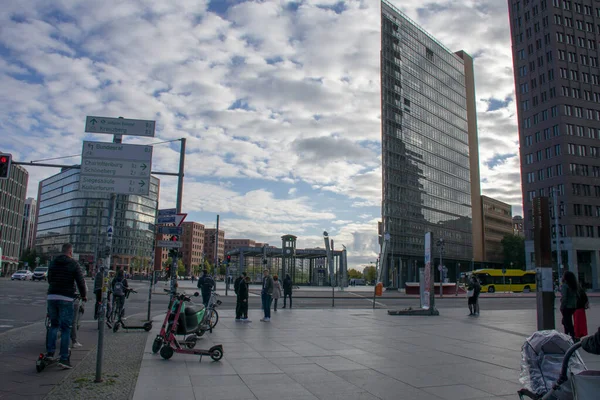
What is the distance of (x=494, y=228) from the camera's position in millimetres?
124750

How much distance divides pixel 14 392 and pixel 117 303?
6969 mm

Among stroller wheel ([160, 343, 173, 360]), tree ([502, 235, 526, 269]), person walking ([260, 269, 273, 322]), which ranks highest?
tree ([502, 235, 526, 269])

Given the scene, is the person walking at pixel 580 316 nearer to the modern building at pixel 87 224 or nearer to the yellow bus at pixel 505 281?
the yellow bus at pixel 505 281

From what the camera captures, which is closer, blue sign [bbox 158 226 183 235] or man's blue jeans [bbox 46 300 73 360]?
man's blue jeans [bbox 46 300 73 360]

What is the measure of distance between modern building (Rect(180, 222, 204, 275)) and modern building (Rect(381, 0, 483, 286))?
91437mm

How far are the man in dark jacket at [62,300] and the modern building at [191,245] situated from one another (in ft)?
502

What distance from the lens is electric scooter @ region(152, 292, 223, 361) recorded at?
27.3 ft

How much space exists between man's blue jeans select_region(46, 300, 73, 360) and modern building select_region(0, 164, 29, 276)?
9729 cm

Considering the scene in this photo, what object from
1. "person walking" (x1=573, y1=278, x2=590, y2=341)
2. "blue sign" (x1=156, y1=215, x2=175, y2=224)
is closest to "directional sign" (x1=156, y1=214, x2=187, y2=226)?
"blue sign" (x1=156, y1=215, x2=175, y2=224)

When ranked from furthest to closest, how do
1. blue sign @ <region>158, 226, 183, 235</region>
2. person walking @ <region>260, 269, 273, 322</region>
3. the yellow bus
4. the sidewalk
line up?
1. the yellow bus
2. person walking @ <region>260, 269, 273, 322</region>
3. blue sign @ <region>158, 226, 183, 235</region>
4. the sidewalk

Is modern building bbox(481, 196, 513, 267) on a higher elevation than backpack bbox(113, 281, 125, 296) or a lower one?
higher

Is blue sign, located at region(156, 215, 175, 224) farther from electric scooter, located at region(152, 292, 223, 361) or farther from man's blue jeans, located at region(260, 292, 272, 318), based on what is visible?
electric scooter, located at region(152, 292, 223, 361)

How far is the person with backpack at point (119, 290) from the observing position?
42.2 feet

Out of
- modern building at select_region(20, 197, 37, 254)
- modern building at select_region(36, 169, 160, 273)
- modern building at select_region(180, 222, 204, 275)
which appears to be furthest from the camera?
modern building at select_region(20, 197, 37, 254)
